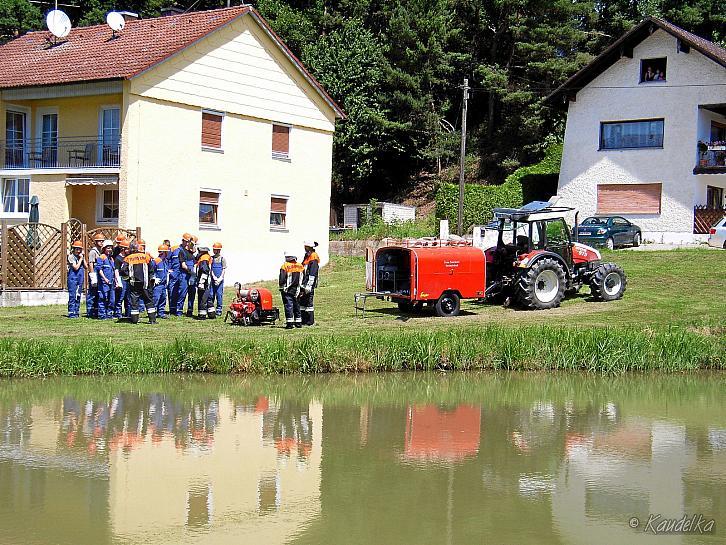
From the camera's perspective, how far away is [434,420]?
13.3 metres

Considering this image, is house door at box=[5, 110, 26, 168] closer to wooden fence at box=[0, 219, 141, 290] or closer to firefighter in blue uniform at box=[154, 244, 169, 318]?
wooden fence at box=[0, 219, 141, 290]

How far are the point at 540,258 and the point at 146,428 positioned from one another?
44.0 ft

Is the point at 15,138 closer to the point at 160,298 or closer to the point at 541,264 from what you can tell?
the point at 160,298

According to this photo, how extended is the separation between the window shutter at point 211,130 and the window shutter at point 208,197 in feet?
5.31

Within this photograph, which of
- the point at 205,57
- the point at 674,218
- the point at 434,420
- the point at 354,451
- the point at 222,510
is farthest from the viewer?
the point at 674,218

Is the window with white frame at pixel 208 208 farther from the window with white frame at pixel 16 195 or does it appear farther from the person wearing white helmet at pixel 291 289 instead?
the person wearing white helmet at pixel 291 289

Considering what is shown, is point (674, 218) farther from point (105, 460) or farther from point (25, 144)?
point (105, 460)

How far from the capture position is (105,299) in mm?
22906

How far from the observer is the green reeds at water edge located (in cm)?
1662

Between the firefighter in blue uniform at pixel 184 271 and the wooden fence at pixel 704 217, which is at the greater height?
the wooden fence at pixel 704 217

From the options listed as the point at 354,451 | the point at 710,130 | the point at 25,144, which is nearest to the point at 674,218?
the point at 710,130

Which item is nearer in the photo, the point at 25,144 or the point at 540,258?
the point at 540,258

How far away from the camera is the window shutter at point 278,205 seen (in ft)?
120

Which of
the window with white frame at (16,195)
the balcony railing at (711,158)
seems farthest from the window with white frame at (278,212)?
the balcony railing at (711,158)
